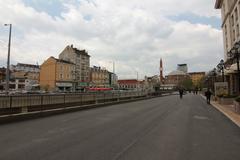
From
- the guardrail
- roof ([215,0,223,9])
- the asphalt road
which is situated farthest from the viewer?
roof ([215,0,223,9])

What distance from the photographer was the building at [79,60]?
10244 cm

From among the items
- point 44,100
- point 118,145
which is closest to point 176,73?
point 44,100

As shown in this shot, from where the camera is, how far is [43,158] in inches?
228

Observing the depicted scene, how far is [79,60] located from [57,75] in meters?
22.0

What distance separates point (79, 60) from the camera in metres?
106

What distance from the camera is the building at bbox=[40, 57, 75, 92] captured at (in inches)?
3386

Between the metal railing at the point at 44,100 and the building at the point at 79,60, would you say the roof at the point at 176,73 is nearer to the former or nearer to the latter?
the building at the point at 79,60

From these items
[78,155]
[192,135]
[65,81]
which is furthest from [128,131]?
[65,81]

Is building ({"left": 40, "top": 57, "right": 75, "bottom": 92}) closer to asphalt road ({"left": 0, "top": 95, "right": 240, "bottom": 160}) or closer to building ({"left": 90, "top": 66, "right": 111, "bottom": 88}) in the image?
building ({"left": 90, "top": 66, "right": 111, "bottom": 88})

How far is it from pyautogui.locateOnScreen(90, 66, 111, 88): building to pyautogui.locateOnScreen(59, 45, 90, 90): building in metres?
7.92

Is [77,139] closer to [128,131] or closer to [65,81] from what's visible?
[128,131]

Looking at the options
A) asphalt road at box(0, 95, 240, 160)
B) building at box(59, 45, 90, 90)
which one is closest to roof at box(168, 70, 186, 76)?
building at box(59, 45, 90, 90)

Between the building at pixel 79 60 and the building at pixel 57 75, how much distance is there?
539 centimetres

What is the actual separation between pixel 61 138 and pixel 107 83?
412ft
